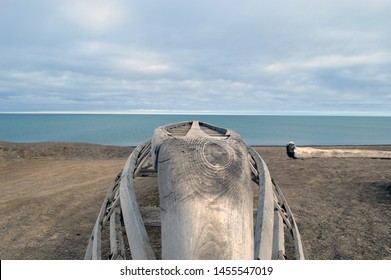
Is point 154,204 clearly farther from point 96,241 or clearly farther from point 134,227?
point 134,227

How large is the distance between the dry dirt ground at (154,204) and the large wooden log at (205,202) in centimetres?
488

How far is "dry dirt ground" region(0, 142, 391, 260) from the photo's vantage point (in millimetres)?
6781

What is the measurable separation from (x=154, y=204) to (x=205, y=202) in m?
7.44

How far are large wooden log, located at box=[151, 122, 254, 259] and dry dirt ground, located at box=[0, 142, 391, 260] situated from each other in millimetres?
4878

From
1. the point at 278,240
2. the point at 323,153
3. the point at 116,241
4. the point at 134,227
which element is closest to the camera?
the point at 134,227

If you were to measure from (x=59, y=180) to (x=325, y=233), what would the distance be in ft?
37.8

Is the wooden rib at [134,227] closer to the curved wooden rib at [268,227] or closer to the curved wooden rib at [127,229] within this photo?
the curved wooden rib at [127,229]

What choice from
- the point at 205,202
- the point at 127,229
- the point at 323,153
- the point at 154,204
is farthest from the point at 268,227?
the point at 154,204

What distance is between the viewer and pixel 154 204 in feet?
30.9

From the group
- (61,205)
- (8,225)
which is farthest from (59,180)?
(8,225)

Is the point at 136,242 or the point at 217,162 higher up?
the point at 217,162

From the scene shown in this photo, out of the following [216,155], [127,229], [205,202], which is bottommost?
[127,229]

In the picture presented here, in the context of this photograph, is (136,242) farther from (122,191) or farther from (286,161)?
(286,161)

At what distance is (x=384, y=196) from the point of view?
10.4m
